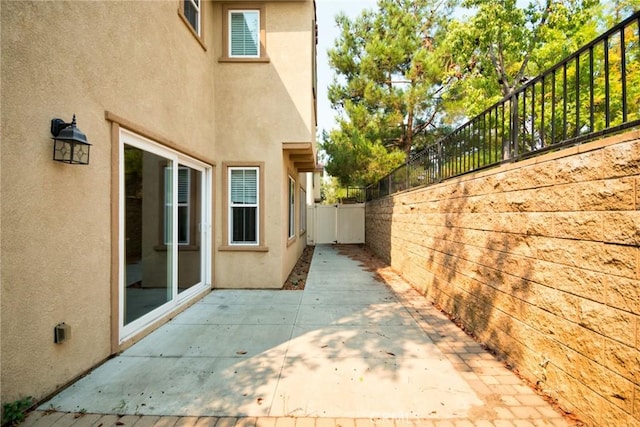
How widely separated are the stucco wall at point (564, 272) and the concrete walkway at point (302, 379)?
1.20 ft

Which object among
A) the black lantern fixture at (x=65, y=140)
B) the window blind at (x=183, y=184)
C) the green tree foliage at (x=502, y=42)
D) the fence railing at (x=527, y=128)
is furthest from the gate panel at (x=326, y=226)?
the black lantern fixture at (x=65, y=140)

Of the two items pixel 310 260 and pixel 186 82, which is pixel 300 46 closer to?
pixel 186 82

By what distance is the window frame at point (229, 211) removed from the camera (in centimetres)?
693

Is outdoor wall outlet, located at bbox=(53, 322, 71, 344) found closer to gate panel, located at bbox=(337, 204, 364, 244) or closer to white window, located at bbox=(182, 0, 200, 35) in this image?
white window, located at bbox=(182, 0, 200, 35)

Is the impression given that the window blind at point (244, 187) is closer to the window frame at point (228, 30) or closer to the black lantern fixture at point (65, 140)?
the window frame at point (228, 30)

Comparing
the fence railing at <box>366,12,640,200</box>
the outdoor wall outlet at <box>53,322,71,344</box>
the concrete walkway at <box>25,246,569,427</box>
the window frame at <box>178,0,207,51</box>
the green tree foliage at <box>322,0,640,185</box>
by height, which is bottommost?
the concrete walkway at <box>25,246,569,427</box>

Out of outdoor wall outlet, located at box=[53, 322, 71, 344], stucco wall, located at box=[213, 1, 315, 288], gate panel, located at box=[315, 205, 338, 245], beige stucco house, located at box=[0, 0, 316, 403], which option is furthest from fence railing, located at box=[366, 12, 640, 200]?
gate panel, located at box=[315, 205, 338, 245]

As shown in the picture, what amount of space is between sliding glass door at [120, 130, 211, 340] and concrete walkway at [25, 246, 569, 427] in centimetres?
49

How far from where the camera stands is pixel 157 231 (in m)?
5.06

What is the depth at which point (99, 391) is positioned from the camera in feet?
9.99

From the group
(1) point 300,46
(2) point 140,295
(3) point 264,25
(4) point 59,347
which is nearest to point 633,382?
(4) point 59,347

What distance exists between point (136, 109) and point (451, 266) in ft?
16.4

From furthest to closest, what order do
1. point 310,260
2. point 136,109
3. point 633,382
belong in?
point 310,260
point 136,109
point 633,382

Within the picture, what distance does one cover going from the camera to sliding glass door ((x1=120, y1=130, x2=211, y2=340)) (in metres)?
4.16
